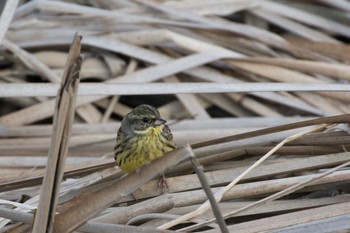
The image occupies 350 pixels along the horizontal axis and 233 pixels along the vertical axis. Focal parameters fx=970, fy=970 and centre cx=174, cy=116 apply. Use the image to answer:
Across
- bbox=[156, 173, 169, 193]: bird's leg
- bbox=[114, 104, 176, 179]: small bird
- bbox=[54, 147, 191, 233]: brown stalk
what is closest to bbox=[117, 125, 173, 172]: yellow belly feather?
bbox=[114, 104, 176, 179]: small bird

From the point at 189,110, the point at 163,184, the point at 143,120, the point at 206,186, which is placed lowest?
the point at 206,186

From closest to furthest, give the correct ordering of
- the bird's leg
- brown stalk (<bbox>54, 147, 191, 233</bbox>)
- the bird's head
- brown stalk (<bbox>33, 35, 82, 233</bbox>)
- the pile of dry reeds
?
brown stalk (<bbox>33, 35, 82, 233</bbox>) → brown stalk (<bbox>54, 147, 191, 233</bbox>) → the pile of dry reeds → the bird's leg → the bird's head

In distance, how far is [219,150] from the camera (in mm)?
4238

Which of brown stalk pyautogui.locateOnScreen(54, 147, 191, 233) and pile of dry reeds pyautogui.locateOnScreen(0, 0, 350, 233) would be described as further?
pile of dry reeds pyautogui.locateOnScreen(0, 0, 350, 233)

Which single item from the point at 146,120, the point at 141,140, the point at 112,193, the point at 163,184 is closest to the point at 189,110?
the point at 146,120

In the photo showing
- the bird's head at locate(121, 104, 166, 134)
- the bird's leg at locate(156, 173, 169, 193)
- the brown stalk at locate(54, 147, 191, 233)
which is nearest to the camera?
the brown stalk at locate(54, 147, 191, 233)

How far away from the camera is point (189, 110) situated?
575 cm

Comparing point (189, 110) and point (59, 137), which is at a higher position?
point (189, 110)

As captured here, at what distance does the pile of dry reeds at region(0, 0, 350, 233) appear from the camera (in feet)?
11.9

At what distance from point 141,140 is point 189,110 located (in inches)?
46.6

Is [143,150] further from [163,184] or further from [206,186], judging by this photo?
[206,186]

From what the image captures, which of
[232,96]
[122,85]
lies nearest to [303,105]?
[232,96]

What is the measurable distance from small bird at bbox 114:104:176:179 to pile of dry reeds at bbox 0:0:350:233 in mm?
82

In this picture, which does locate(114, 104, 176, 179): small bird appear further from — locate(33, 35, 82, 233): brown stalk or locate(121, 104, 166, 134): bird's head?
locate(33, 35, 82, 233): brown stalk
